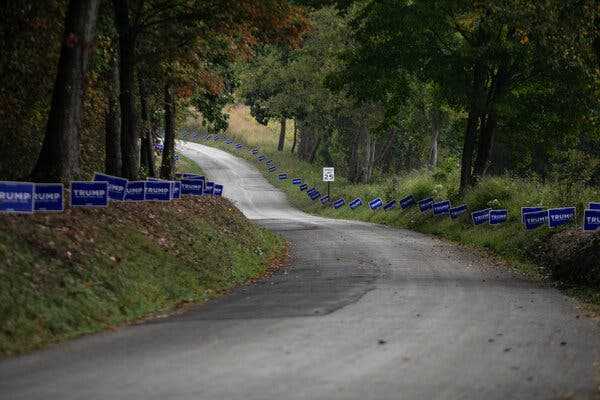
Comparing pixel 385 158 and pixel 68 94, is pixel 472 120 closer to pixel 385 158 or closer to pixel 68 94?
pixel 68 94

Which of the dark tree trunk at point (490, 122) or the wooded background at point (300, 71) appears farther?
the dark tree trunk at point (490, 122)

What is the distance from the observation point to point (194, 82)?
1098 inches

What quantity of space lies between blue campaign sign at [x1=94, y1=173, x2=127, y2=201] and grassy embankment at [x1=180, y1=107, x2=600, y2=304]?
9549 millimetres

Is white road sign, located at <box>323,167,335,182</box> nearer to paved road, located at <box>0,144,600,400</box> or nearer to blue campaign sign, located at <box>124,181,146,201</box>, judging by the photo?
blue campaign sign, located at <box>124,181,146,201</box>

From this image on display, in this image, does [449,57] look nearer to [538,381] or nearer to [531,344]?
[531,344]

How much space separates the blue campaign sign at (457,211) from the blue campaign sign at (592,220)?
14.1 metres

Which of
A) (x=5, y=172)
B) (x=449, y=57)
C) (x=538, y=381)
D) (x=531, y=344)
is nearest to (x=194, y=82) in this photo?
(x=5, y=172)

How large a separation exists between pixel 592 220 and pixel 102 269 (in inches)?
451

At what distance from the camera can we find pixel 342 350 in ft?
32.7

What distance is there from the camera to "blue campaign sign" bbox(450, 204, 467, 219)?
3416 cm

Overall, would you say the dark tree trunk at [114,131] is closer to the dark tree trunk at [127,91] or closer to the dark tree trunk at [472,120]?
the dark tree trunk at [127,91]

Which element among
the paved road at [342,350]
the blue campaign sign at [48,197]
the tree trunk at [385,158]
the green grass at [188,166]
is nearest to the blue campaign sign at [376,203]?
the tree trunk at [385,158]

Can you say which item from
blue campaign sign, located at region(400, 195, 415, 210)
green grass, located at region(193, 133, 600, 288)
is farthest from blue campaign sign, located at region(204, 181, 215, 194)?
blue campaign sign, located at region(400, 195, 415, 210)

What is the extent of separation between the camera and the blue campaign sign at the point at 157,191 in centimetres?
2036
